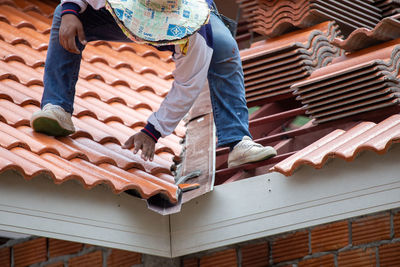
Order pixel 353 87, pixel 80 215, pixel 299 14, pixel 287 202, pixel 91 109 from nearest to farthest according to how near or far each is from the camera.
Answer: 1. pixel 80 215
2. pixel 287 202
3. pixel 353 87
4. pixel 91 109
5. pixel 299 14

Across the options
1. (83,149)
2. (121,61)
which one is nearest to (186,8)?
(83,149)

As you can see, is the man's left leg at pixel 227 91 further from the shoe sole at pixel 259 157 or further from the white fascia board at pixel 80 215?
the white fascia board at pixel 80 215

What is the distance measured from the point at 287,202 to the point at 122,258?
1031 mm

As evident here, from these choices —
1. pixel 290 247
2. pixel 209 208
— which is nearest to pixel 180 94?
pixel 209 208

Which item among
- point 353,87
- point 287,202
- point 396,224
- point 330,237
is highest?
point 353,87

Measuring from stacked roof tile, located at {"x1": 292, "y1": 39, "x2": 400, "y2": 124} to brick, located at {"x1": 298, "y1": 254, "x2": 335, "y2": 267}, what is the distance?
38.9 inches

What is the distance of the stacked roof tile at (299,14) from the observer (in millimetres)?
6820

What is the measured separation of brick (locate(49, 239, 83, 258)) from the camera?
507cm

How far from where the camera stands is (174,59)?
16.2 feet

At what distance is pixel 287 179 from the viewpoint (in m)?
4.56

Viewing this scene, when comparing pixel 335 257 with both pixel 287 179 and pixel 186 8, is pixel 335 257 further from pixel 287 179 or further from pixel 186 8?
pixel 186 8

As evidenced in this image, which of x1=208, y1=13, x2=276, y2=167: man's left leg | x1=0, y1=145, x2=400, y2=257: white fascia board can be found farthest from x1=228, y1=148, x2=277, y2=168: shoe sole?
x1=0, y1=145, x2=400, y2=257: white fascia board

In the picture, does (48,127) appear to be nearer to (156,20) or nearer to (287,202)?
(156,20)

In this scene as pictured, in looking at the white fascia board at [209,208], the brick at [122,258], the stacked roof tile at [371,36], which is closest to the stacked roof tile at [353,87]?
the stacked roof tile at [371,36]
